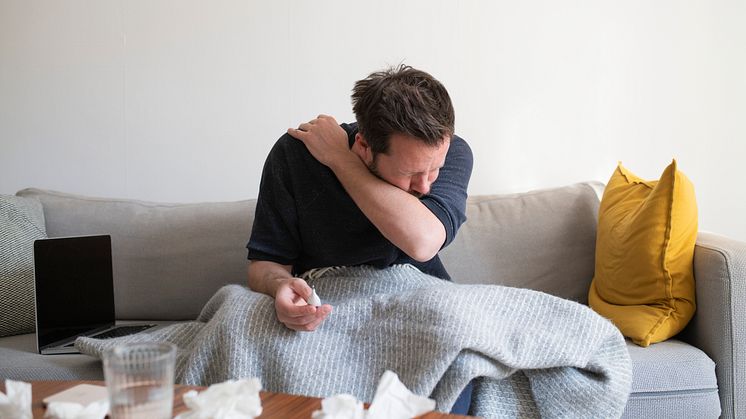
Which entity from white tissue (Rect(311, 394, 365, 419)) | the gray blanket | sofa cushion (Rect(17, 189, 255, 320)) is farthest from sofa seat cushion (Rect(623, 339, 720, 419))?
sofa cushion (Rect(17, 189, 255, 320))

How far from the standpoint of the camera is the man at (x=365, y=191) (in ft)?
4.52

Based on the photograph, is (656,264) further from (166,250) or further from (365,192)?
(166,250)

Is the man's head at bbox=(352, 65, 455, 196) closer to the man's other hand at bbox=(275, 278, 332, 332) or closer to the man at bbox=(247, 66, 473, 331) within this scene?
the man at bbox=(247, 66, 473, 331)

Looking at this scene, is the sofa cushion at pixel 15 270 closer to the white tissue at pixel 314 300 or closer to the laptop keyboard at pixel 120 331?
the laptop keyboard at pixel 120 331

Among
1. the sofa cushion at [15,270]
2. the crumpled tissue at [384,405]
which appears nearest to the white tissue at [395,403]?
the crumpled tissue at [384,405]

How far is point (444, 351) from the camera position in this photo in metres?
1.23

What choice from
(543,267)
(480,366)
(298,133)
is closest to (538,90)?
(543,267)

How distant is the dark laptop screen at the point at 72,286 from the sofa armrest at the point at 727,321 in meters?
1.46

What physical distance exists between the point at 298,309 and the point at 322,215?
392 millimetres

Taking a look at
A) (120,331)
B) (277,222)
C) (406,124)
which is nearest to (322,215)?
(277,222)

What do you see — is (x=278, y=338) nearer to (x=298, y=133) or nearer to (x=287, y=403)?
(x=287, y=403)

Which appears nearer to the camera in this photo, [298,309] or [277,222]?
[298,309]

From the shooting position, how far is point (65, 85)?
8.04 feet

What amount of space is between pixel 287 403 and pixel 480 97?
164cm
